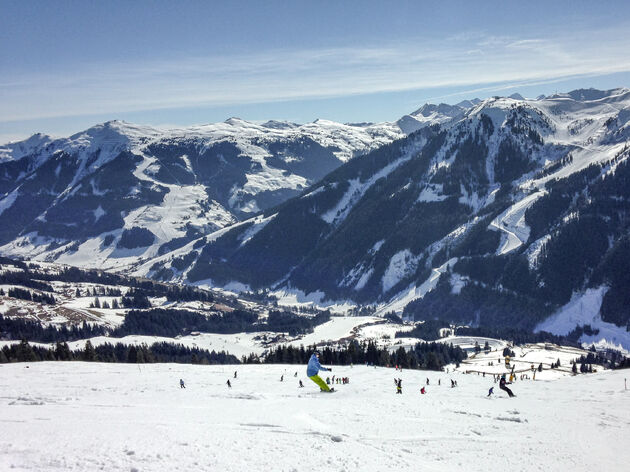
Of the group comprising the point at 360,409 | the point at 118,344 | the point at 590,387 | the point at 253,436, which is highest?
the point at 253,436

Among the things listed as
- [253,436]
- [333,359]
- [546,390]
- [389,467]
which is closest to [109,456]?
[253,436]

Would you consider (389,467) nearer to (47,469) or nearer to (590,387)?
(47,469)

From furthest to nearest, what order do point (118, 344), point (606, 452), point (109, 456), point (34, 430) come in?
point (118, 344) → point (606, 452) → point (34, 430) → point (109, 456)

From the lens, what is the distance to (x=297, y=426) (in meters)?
42.6

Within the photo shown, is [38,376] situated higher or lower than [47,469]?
lower

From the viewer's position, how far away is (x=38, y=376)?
70250 mm

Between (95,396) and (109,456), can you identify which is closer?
(109,456)

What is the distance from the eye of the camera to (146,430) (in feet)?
125

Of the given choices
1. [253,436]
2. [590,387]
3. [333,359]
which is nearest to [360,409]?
[253,436]

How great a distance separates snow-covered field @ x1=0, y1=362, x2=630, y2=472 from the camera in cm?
3288

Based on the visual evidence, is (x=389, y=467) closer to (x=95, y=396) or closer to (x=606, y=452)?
(x=606, y=452)

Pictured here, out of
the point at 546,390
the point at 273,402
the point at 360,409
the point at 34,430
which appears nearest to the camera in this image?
the point at 34,430

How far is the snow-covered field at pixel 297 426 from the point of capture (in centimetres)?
3288

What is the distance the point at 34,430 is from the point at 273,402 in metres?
23.8
